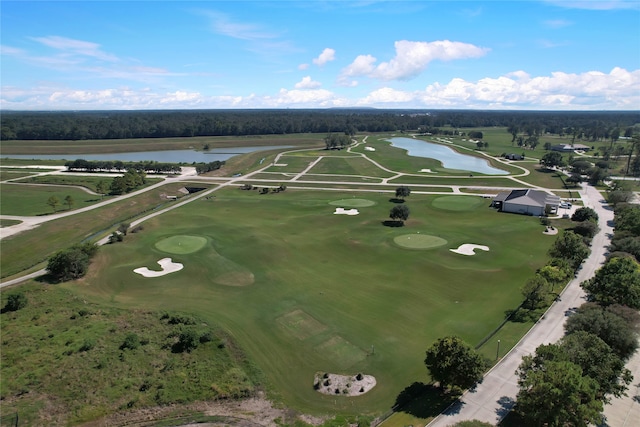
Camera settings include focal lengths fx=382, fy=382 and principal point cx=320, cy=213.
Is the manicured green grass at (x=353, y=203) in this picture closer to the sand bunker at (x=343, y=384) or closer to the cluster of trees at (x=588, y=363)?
the cluster of trees at (x=588, y=363)

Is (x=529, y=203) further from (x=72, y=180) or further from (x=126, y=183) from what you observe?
(x=72, y=180)

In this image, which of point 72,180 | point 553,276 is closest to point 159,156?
point 72,180

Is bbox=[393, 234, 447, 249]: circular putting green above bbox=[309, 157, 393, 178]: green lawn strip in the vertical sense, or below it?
below

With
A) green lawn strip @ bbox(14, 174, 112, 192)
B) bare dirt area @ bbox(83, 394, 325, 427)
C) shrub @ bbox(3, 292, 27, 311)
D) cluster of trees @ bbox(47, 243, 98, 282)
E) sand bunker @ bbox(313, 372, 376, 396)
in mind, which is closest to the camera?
bare dirt area @ bbox(83, 394, 325, 427)

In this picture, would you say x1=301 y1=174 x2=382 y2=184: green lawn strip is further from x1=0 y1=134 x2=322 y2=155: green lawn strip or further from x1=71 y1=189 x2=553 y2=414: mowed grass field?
x1=0 y1=134 x2=322 y2=155: green lawn strip

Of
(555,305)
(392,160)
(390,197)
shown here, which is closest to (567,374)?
(555,305)

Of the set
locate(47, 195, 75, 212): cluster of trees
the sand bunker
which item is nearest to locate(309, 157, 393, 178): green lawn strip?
locate(47, 195, 75, 212): cluster of trees

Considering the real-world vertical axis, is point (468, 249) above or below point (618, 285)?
below

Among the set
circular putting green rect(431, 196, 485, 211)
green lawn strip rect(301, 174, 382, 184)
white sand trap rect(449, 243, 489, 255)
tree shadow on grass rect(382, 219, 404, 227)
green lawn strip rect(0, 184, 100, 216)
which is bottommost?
white sand trap rect(449, 243, 489, 255)
